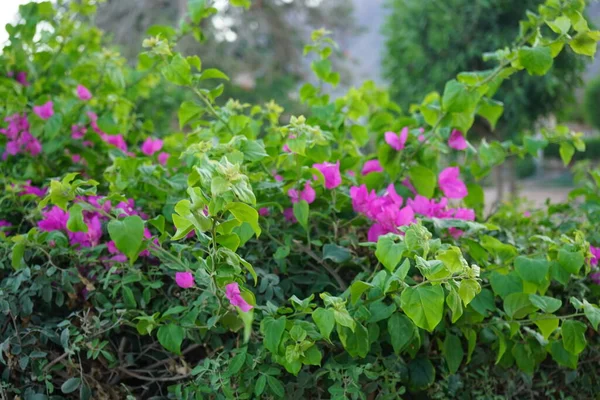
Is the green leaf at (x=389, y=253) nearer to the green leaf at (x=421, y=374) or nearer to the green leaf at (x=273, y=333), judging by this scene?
the green leaf at (x=273, y=333)

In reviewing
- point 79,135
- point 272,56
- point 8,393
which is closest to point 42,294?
point 8,393

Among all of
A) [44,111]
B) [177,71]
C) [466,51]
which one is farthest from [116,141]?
[466,51]

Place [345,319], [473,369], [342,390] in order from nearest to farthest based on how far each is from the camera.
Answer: [345,319], [342,390], [473,369]

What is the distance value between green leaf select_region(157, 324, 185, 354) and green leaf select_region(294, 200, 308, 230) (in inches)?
11.1

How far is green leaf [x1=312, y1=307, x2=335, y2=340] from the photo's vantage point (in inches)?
33.4

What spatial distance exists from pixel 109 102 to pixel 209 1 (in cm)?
40

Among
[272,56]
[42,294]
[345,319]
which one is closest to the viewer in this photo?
[345,319]

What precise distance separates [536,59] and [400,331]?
0.56m

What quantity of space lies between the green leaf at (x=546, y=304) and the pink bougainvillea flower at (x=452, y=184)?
1.15ft

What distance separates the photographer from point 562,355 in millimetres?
1074

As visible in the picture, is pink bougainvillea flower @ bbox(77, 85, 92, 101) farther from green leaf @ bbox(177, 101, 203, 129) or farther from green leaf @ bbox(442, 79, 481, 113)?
green leaf @ bbox(442, 79, 481, 113)

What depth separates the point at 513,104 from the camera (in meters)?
6.06

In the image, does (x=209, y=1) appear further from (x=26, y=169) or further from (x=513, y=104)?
(x=513, y=104)

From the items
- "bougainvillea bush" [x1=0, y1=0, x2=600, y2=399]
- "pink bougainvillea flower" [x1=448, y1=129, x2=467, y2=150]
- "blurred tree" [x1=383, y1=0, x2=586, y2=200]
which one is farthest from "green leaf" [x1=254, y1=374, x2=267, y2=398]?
"blurred tree" [x1=383, y1=0, x2=586, y2=200]
